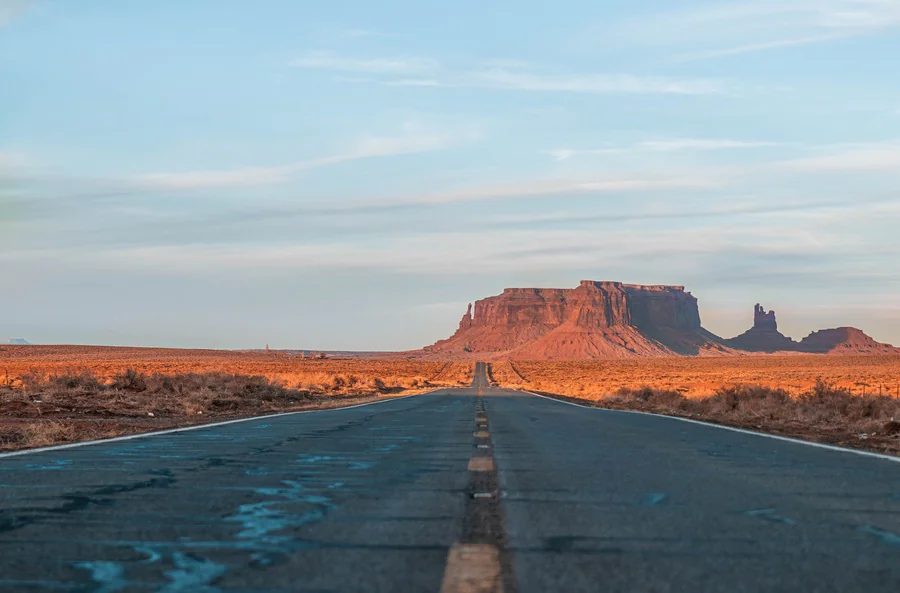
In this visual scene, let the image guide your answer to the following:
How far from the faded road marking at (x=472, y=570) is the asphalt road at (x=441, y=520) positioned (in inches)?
1.1

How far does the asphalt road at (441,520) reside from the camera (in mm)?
4582

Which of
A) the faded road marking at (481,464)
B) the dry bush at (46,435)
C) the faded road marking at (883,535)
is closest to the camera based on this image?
the faded road marking at (883,535)

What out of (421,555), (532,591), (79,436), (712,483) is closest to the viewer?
(532,591)

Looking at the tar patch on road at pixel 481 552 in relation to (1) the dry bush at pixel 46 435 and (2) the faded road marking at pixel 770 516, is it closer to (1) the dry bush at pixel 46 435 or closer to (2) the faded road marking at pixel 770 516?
(2) the faded road marking at pixel 770 516

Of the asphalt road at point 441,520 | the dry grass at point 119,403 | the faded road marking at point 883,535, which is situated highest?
the faded road marking at point 883,535

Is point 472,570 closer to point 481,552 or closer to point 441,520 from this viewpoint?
point 481,552

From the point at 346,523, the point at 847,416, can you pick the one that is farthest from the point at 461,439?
the point at 847,416

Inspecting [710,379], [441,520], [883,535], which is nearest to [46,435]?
[441,520]

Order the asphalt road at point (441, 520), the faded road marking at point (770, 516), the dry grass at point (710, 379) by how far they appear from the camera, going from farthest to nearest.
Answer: the dry grass at point (710, 379)
the faded road marking at point (770, 516)
the asphalt road at point (441, 520)

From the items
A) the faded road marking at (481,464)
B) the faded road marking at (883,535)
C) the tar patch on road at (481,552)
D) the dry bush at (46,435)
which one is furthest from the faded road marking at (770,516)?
the dry bush at (46,435)

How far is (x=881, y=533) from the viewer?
5.89 metres

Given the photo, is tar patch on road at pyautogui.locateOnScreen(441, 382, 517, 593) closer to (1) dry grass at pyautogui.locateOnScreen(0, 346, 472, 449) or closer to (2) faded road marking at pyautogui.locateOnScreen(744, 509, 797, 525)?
(2) faded road marking at pyautogui.locateOnScreen(744, 509, 797, 525)

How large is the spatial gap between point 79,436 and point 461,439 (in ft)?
21.7

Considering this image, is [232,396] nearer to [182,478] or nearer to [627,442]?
[627,442]
